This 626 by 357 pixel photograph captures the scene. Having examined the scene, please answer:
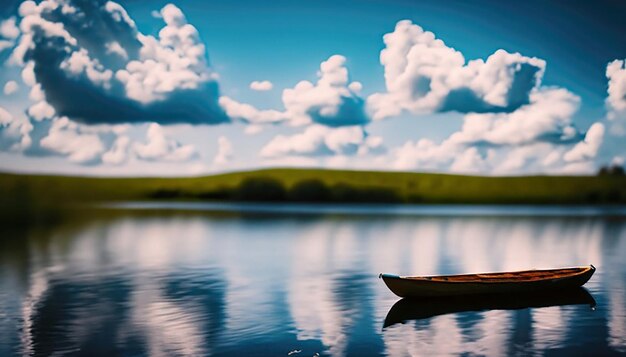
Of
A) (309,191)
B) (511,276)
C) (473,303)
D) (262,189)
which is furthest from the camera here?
(262,189)

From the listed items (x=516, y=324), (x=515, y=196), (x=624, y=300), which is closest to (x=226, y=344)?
(x=516, y=324)

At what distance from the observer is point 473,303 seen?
1056 inches

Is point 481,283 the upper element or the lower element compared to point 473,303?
upper

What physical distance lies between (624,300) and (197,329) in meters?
21.0

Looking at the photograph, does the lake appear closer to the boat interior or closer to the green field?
the boat interior

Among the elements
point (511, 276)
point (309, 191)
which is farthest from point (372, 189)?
point (511, 276)

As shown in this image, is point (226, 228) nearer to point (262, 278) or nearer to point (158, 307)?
point (262, 278)

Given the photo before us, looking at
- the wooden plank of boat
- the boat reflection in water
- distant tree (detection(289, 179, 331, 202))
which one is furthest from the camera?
distant tree (detection(289, 179, 331, 202))

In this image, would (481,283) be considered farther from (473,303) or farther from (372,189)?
(372,189)

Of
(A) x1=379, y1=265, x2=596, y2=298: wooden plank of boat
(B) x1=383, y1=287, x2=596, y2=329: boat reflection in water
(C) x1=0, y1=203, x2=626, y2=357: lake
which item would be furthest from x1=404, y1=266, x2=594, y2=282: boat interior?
(C) x1=0, y1=203, x2=626, y2=357: lake

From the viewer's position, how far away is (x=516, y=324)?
2327 centimetres

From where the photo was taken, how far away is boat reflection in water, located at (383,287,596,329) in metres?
24.6

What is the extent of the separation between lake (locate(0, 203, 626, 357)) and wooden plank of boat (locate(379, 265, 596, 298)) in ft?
2.64

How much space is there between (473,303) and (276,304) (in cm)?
903
